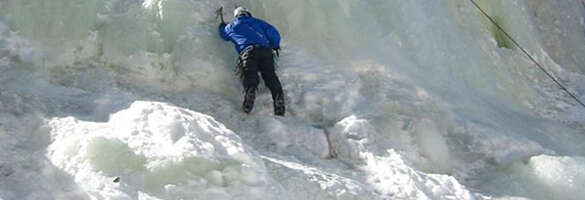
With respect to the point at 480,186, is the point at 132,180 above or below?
below

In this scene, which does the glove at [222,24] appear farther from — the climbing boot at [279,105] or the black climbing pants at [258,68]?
the climbing boot at [279,105]

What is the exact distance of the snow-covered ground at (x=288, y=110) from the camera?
4.61 meters

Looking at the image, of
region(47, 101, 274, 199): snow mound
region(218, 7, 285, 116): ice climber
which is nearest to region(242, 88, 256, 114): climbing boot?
region(218, 7, 285, 116): ice climber

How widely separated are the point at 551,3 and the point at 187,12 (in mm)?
6491

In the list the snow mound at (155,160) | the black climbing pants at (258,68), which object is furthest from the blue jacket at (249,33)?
the snow mound at (155,160)

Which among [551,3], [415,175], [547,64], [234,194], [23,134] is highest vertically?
[551,3]

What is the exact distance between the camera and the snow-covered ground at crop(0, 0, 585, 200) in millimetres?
4609

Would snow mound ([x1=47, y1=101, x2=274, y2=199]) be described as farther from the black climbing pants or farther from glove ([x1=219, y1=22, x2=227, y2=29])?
glove ([x1=219, y1=22, x2=227, y2=29])

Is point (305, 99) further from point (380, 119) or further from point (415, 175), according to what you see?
point (415, 175)

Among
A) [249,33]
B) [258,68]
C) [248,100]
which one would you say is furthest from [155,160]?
[249,33]

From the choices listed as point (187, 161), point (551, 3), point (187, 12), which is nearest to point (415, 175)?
point (187, 161)

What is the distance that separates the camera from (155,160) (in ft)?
15.0

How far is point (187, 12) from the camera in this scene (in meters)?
6.66

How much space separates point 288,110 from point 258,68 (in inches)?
17.3
